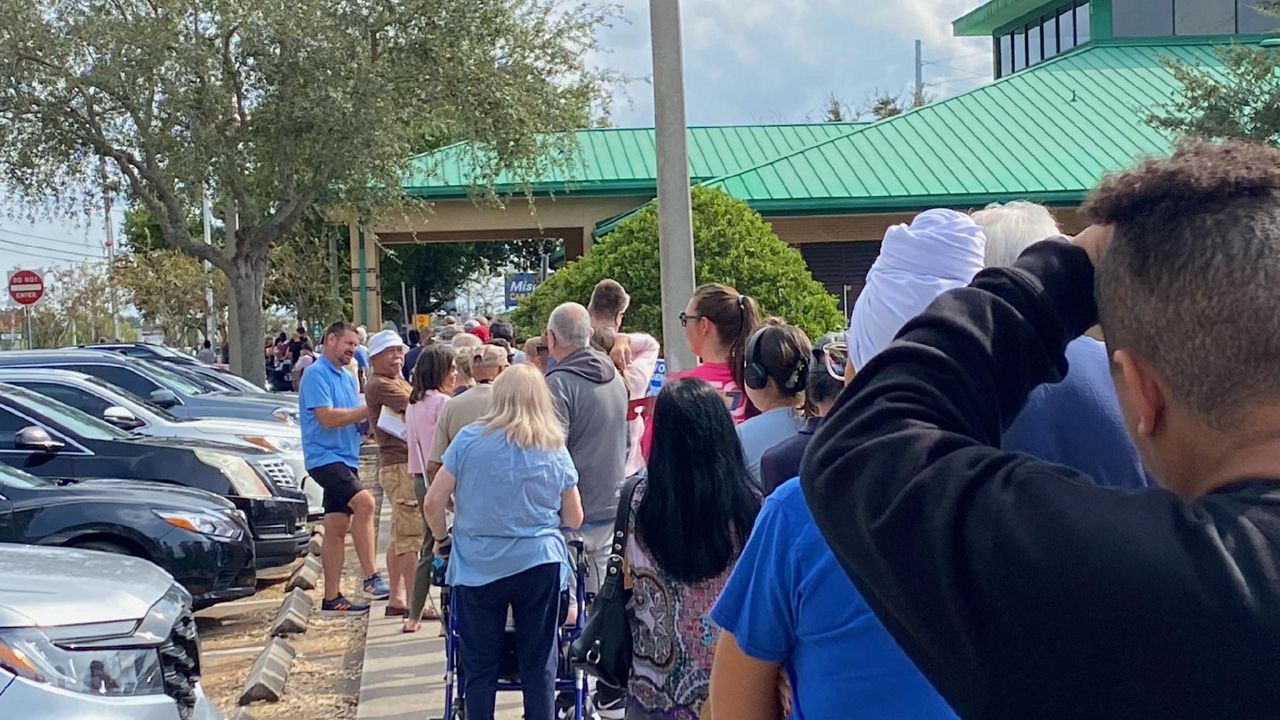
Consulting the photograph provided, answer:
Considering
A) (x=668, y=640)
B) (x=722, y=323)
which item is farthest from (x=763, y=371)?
(x=722, y=323)

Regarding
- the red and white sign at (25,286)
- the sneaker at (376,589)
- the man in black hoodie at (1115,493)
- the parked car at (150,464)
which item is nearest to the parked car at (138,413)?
the parked car at (150,464)

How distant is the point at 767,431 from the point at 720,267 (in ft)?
26.7

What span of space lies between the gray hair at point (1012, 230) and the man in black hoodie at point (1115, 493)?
0.85 meters

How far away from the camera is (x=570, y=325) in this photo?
6770mm

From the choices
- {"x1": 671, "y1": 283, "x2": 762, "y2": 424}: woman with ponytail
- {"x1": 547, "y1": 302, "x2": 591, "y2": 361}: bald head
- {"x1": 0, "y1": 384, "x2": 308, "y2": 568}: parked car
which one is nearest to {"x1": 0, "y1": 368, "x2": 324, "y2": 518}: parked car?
{"x1": 0, "y1": 384, "x2": 308, "y2": 568}: parked car

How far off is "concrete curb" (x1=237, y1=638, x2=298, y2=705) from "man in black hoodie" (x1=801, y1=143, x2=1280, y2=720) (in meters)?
6.81

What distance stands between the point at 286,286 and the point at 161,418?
32.6 metres

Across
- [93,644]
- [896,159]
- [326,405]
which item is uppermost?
[896,159]

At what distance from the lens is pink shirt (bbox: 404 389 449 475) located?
8320 millimetres

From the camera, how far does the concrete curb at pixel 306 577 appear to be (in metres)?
11.4

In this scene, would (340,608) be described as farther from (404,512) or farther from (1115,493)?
(1115,493)

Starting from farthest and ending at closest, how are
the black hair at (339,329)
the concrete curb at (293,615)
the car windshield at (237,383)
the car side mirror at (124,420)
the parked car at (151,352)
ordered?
the parked car at (151,352)
the car windshield at (237,383)
the car side mirror at (124,420)
the concrete curb at (293,615)
the black hair at (339,329)

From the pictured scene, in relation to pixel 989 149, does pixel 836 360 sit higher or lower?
lower

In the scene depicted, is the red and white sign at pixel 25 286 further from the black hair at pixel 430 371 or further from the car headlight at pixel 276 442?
the black hair at pixel 430 371
